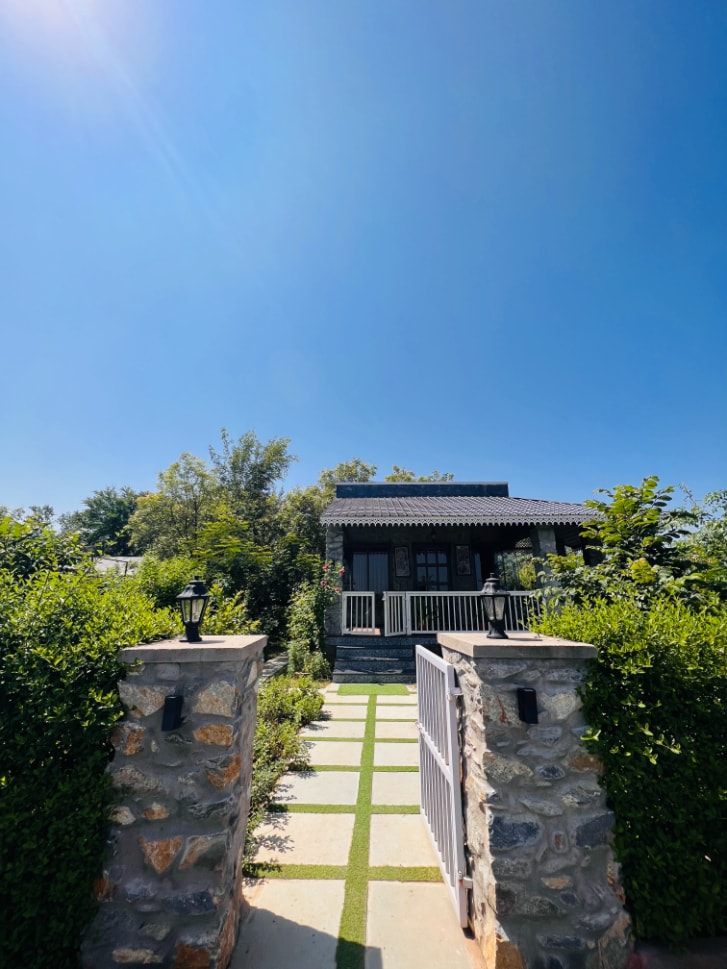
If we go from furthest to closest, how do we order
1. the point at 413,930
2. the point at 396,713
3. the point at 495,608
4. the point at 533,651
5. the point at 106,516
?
the point at 106,516, the point at 396,713, the point at 495,608, the point at 413,930, the point at 533,651

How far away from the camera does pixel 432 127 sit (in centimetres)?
570

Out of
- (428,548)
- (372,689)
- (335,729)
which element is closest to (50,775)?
(335,729)

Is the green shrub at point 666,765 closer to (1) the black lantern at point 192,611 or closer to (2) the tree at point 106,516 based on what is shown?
(1) the black lantern at point 192,611

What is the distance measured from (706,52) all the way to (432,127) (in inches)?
146

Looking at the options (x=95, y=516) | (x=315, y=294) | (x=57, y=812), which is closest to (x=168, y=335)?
(x=315, y=294)

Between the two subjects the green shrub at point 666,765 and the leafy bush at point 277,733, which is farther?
the leafy bush at point 277,733

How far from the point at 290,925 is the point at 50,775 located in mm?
1492

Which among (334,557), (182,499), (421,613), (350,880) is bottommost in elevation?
(350,880)

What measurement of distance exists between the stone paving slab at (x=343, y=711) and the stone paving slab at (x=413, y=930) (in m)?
2.96

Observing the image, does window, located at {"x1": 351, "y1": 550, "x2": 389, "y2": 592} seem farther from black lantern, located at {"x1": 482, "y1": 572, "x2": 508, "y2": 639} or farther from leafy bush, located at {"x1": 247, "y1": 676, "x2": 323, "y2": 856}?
black lantern, located at {"x1": 482, "y1": 572, "x2": 508, "y2": 639}

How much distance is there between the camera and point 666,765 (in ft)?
5.56

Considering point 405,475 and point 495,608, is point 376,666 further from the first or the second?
point 405,475

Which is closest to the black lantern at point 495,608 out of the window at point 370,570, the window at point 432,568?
the window at point 370,570

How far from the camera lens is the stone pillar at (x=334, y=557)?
813 cm
